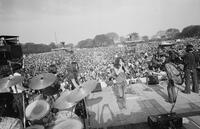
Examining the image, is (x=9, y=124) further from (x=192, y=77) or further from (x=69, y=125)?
(x=192, y=77)

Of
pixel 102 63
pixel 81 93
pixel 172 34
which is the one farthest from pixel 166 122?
pixel 172 34

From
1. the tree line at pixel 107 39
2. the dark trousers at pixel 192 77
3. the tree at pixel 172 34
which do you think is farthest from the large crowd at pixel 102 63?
the tree at pixel 172 34

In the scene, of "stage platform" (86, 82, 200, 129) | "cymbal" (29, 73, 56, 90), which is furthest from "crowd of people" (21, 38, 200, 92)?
"cymbal" (29, 73, 56, 90)

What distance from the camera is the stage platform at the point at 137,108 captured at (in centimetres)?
414

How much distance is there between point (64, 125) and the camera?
3000mm

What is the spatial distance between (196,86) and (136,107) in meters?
2.49

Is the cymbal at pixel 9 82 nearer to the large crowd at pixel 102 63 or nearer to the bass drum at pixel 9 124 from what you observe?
the bass drum at pixel 9 124

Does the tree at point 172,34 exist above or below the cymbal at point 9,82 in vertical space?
above

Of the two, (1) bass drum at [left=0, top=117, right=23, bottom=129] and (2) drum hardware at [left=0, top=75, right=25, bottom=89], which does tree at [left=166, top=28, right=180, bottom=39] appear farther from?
(1) bass drum at [left=0, top=117, right=23, bottom=129]

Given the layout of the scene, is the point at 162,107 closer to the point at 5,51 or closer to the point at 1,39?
the point at 5,51

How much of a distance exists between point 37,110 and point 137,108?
3040mm

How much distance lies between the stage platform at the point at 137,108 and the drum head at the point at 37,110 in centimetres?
108

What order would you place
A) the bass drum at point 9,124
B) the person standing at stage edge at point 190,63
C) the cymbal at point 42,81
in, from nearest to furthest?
Result: the bass drum at point 9,124 < the cymbal at point 42,81 < the person standing at stage edge at point 190,63

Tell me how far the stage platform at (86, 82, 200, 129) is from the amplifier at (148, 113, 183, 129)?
259mm
